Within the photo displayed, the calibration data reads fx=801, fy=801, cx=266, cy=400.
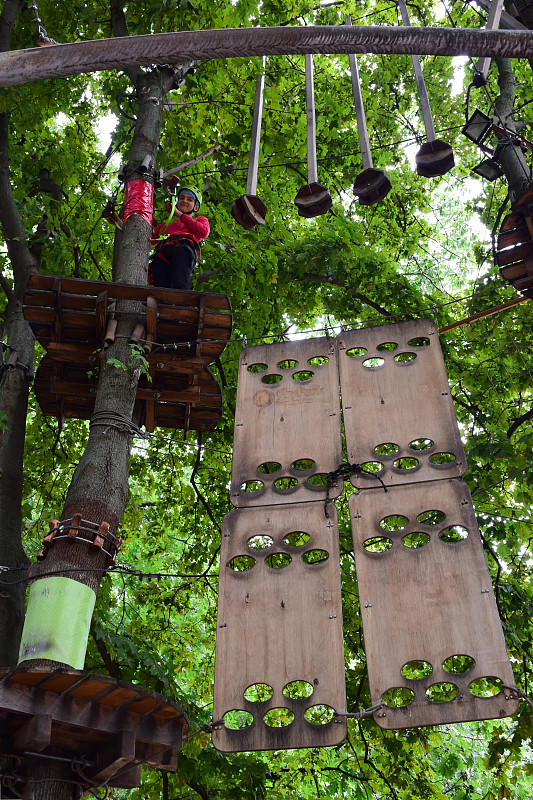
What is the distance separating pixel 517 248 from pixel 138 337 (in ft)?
12.0

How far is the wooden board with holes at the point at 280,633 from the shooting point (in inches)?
177

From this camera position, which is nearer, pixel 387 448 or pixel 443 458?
pixel 443 458

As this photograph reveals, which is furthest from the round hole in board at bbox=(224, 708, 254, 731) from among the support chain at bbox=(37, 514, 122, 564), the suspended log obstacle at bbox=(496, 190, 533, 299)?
the suspended log obstacle at bbox=(496, 190, 533, 299)

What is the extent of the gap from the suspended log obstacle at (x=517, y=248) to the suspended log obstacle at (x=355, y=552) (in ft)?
5.79

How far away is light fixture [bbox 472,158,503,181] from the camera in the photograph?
8375mm

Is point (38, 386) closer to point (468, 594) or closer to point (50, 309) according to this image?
point (50, 309)

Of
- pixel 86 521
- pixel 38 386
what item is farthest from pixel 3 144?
pixel 86 521

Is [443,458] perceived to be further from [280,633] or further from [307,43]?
[307,43]

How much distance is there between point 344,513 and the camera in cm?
977

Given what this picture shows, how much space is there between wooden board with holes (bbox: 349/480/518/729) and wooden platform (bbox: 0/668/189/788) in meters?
1.25

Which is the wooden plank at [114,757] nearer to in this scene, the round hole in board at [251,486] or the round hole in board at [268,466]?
the round hole in board at [251,486]

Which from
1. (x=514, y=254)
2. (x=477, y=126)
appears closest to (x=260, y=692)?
(x=514, y=254)

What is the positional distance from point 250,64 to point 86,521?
6269mm

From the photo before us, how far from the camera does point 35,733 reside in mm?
3936
